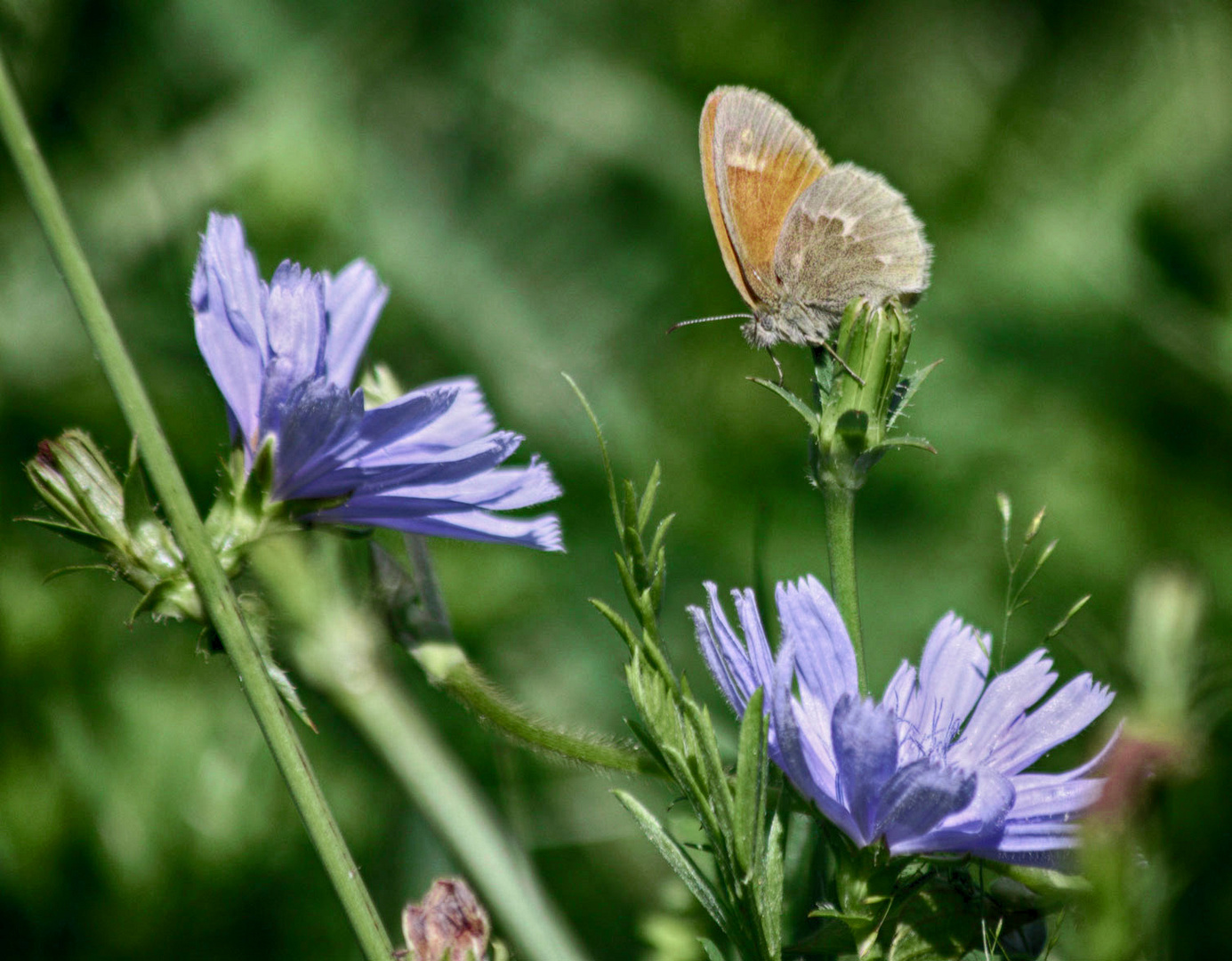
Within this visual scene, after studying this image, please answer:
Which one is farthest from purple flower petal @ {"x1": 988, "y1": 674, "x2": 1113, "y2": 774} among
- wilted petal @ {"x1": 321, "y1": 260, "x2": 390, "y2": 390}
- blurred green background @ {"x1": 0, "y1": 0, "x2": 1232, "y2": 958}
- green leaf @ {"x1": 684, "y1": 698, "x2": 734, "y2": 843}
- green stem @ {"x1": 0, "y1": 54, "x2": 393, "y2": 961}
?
blurred green background @ {"x1": 0, "y1": 0, "x2": 1232, "y2": 958}

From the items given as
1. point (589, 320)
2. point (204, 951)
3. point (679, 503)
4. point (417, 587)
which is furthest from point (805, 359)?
point (417, 587)

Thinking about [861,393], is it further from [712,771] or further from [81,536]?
[81,536]

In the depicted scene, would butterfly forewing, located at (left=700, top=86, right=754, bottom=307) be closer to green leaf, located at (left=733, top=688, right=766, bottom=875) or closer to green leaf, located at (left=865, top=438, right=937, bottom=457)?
green leaf, located at (left=865, top=438, right=937, bottom=457)

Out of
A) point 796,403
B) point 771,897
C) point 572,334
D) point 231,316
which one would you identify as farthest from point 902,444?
point 572,334

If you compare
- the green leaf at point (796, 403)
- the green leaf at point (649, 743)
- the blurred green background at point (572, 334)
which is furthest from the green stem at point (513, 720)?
the blurred green background at point (572, 334)

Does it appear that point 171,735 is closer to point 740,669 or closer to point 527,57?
point 740,669
